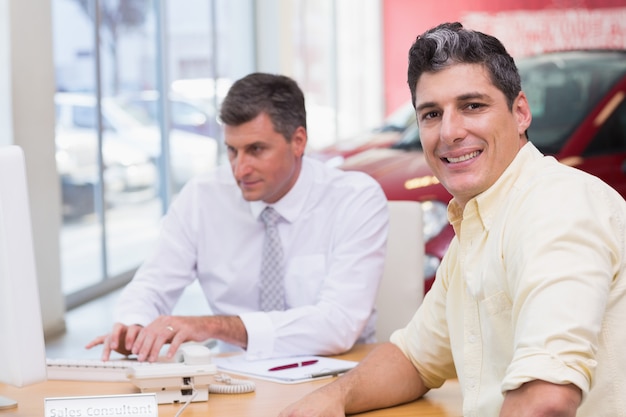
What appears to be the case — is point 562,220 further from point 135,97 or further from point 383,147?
point 135,97

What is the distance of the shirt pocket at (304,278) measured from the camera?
276 centimetres

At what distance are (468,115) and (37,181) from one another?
4.00 m

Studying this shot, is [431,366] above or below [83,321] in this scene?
above

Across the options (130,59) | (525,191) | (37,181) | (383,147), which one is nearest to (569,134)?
(383,147)

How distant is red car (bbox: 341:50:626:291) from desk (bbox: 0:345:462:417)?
2452 mm

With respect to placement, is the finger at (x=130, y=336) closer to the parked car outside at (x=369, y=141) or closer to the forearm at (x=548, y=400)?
the forearm at (x=548, y=400)

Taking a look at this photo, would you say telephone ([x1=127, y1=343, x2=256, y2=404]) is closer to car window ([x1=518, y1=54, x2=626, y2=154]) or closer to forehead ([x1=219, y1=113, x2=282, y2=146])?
forehead ([x1=219, y1=113, x2=282, y2=146])

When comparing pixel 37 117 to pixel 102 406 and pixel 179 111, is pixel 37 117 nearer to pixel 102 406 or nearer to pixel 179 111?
pixel 179 111

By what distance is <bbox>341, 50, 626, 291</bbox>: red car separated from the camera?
4719 mm

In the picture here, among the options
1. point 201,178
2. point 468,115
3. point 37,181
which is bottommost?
point 37,181

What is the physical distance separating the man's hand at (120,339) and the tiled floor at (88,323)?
2.59 meters

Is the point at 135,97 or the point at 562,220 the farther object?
the point at 135,97

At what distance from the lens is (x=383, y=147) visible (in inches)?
224

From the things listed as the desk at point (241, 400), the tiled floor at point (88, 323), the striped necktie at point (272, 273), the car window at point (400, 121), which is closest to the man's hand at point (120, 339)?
the desk at point (241, 400)
